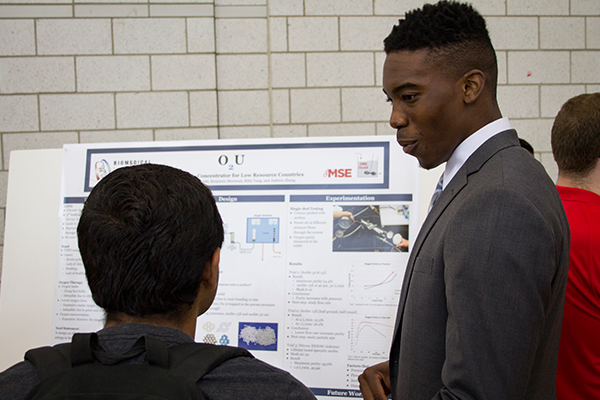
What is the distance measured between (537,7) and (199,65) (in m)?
2.20

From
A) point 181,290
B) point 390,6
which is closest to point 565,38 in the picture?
point 390,6

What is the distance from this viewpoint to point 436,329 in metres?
0.86

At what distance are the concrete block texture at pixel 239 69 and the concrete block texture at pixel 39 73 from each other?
936 millimetres

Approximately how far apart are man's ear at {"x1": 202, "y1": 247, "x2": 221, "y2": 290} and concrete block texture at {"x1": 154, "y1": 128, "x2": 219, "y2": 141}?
2.13 meters

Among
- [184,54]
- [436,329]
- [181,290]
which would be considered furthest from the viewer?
[184,54]

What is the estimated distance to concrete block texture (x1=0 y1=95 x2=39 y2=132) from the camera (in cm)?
280

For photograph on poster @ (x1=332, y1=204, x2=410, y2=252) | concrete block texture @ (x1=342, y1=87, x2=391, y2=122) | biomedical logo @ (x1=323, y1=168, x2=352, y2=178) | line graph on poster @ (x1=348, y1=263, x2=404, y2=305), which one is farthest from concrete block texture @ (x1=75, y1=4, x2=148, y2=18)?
line graph on poster @ (x1=348, y1=263, x2=404, y2=305)

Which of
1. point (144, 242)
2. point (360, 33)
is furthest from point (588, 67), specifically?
point (144, 242)

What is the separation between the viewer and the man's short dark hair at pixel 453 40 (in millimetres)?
877

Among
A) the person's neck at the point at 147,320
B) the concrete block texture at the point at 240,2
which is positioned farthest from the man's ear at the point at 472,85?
the concrete block texture at the point at 240,2

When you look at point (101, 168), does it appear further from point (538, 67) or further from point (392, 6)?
point (538, 67)

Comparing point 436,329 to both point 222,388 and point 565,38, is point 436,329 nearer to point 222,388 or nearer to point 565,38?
point 222,388

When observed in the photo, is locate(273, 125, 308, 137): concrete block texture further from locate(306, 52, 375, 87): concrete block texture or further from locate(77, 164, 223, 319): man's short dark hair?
locate(77, 164, 223, 319): man's short dark hair

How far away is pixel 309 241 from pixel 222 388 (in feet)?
3.37
